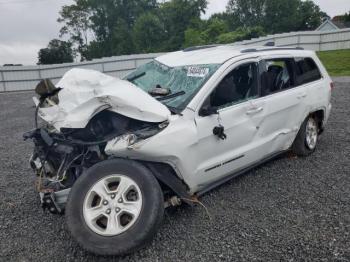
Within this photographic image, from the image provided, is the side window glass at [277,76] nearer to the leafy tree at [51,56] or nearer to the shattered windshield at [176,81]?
the shattered windshield at [176,81]

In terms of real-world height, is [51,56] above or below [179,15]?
below

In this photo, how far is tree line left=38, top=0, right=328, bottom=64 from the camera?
55266 mm

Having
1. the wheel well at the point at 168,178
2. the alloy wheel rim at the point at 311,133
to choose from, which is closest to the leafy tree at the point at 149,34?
the alloy wheel rim at the point at 311,133

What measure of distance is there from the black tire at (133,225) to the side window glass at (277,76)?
2.06m

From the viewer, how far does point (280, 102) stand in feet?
14.6

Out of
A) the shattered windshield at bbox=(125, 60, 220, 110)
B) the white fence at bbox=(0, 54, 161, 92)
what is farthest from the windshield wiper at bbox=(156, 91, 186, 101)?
the white fence at bbox=(0, 54, 161, 92)

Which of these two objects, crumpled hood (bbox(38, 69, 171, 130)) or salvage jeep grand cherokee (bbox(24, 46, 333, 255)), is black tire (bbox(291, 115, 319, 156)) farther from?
crumpled hood (bbox(38, 69, 171, 130))

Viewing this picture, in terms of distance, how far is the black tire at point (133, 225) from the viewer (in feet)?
A: 9.50

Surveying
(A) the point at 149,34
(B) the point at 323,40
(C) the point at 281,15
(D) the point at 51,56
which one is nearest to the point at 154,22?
(A) the point at 149,34

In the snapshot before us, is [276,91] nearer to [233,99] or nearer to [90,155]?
[233,99]

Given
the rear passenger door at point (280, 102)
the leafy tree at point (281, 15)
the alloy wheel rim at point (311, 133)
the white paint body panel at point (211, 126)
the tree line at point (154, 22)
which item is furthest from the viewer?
the leafy tree at point (281, 15)

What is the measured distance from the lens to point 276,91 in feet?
14.7

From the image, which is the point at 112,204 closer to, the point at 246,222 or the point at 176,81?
the point at 246,222

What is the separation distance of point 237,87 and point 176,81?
75 centimetres
